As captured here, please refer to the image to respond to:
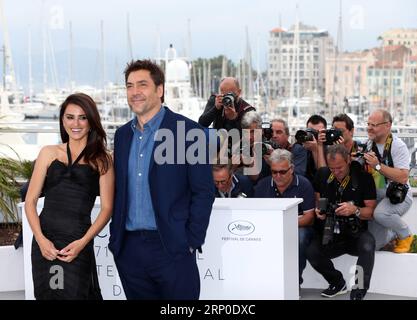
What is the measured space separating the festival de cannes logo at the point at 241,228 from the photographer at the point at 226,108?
1.96 meters

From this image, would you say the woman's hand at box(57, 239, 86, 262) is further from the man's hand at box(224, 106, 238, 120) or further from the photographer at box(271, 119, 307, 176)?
the man's hand at box(224, 106, 238, 120)

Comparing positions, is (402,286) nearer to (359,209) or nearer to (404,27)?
(359,209)

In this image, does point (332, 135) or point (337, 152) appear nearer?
point (337, 152)

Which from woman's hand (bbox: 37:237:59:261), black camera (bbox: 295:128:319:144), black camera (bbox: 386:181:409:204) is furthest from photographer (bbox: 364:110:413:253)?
woman's hand (bbox: 37:237:59:261)

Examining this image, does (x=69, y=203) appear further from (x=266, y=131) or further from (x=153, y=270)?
(x=266, y=131)

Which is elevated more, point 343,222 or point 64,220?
point 64,220

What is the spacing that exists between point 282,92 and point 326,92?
696 cm

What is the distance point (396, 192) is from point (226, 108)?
5.47 feet

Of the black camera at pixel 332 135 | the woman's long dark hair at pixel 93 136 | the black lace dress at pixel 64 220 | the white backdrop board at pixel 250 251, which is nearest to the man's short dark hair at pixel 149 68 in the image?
the woman's long dark hair at pixel 93 136

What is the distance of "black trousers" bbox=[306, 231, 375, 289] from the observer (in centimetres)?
615

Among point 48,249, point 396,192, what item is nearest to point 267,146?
point 396,192

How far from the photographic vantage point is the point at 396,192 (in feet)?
20.1
